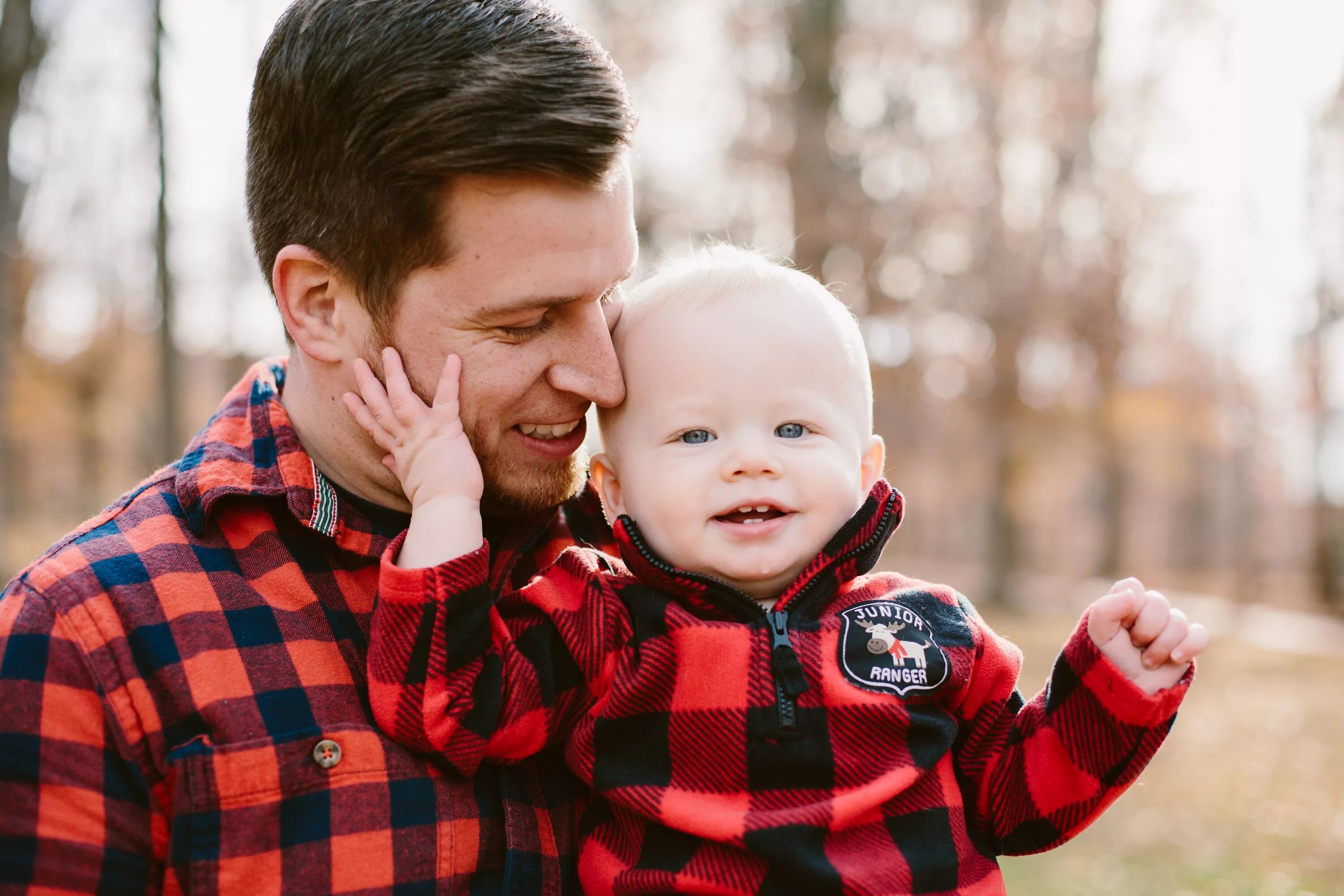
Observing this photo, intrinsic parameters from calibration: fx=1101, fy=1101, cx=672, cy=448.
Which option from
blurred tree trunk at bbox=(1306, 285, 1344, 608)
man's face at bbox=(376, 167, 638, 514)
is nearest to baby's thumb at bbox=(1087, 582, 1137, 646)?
man's face at bbox=(376, 167, 638, 514)

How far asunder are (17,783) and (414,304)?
3.44ft

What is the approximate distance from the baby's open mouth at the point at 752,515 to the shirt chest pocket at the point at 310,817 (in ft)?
2.33

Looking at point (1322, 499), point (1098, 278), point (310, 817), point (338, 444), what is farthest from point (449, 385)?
point (1322, 499)

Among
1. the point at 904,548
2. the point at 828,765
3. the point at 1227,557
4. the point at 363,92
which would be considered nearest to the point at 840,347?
the point at 828,765

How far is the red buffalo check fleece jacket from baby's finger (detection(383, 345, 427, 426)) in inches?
10.5

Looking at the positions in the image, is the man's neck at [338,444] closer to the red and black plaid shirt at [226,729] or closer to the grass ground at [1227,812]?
the red and black plaid shirt at [226,729]

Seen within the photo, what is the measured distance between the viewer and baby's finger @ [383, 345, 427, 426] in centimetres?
212

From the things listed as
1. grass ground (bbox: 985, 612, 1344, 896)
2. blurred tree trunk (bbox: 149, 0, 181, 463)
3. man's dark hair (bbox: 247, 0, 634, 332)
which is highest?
man's dark hair (bbox: 247, 0, 634, 332)

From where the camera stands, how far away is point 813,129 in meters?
12.4

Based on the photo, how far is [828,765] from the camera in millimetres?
1924

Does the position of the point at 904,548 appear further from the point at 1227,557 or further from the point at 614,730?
the point at 614,730

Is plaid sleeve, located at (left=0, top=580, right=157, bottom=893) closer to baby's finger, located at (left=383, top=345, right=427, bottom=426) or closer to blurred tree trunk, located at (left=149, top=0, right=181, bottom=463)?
baby's finger, located at (left=383, top=345, right=427, bottom=426)

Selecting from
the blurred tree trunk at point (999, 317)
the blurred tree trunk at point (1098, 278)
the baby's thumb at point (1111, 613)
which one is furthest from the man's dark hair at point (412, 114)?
the blurred tree trunk at point (1098, 278)

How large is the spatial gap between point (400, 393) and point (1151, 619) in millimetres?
1453
